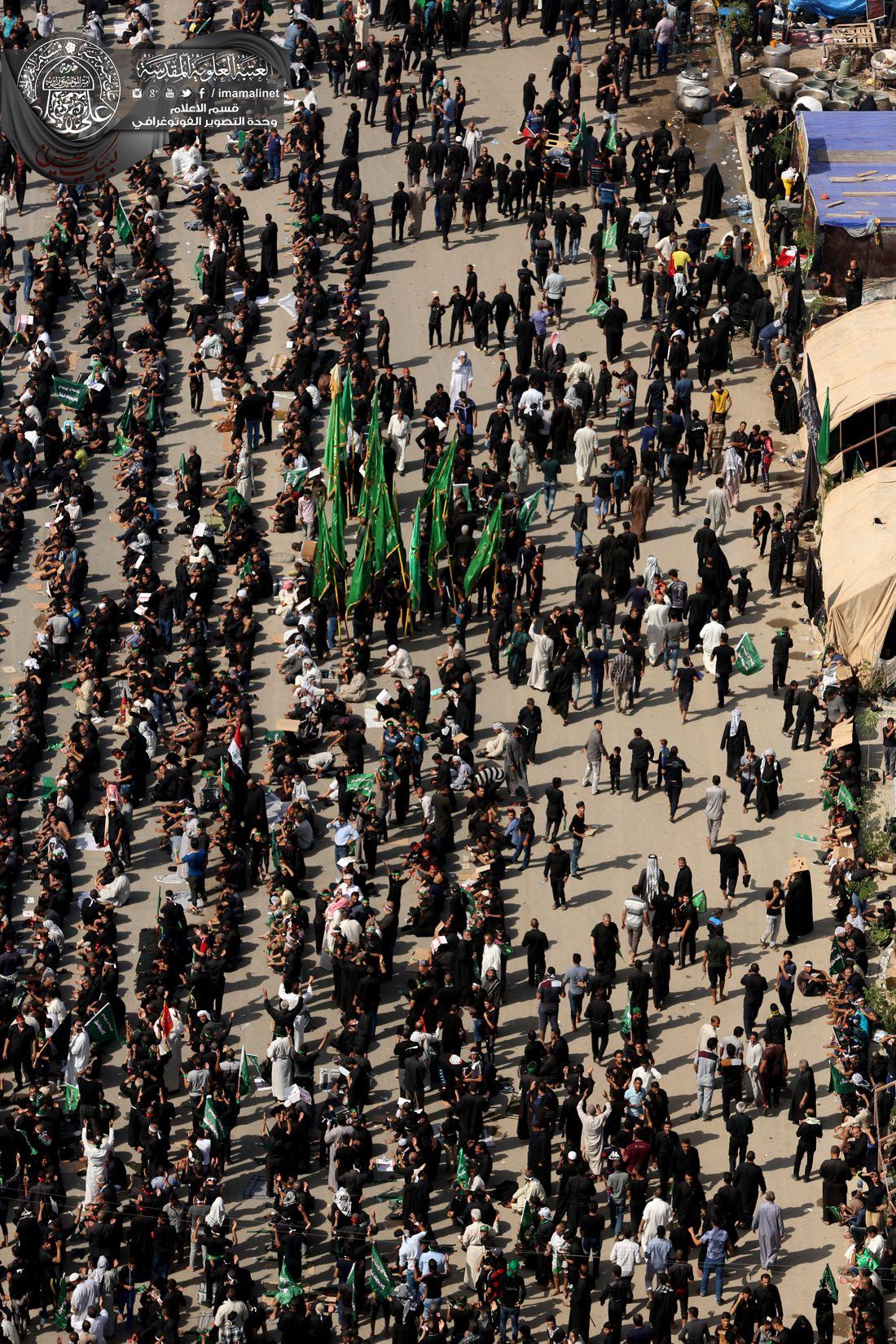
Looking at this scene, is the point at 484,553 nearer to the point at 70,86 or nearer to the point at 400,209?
the point at 400,209

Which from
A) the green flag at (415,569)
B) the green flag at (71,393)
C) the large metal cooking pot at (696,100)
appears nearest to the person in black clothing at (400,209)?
the large metal cooking pot at (696,100)

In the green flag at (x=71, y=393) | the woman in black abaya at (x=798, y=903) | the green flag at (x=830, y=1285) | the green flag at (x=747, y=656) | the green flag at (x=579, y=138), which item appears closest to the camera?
the green flag at (x=830, y=1285)

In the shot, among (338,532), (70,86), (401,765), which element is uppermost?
(70,86)

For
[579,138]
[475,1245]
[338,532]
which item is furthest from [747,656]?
[579,138]

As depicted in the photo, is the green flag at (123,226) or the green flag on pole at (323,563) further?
the green flag at (123,226)

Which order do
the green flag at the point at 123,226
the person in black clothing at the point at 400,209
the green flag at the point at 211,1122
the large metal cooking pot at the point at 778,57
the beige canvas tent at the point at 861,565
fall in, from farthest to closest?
the large metal cooking pot at the point at 778,57 → the green flag at the point at 123,226 → the person in black clothing at the point at 400,209 → the beige canvas tent at the point at 861,565 → the green flag at the point at 211,1122

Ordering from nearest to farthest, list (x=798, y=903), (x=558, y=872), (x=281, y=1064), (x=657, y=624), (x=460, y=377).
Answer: (x=281, y=1064), (x=798, y=903), (x=558, y=872), (x=657, y=624), (x=460, y=377)

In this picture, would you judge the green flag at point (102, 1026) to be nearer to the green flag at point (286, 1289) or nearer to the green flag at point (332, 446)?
the green flag at point (286, 1289)

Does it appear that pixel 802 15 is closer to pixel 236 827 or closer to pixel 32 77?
pixel 32 77
